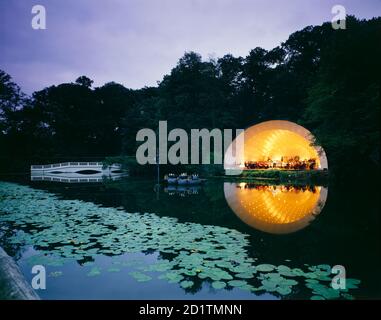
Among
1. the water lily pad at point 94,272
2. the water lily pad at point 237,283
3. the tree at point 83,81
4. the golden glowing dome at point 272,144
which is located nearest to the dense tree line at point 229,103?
the golden glowing dome at point 272,144

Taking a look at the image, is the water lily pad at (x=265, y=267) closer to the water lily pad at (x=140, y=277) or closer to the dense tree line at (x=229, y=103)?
the water lily pad at (x=140, y=277)

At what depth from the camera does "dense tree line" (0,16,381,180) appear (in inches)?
722

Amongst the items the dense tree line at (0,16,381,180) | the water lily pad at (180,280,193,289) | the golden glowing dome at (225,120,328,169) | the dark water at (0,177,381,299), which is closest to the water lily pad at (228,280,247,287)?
the dark water at (0,177,381,299)

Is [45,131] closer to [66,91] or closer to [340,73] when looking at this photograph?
[66,91]

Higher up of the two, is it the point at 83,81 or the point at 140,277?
the point at 83,81

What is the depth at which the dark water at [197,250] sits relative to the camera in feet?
14.7

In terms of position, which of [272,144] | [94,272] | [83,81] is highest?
[83,81]

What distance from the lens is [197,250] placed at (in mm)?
6023

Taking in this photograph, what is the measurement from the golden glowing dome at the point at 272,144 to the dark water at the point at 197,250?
20051 millimetres

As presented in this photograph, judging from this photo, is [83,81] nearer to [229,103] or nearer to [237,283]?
[229,103]

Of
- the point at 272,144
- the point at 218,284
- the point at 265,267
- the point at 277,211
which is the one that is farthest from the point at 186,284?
the point at 272,144

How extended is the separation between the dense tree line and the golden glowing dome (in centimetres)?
145

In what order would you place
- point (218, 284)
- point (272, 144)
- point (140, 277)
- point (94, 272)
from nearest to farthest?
point (218, 284), point (140, 277), point (94, 272), point (272, 144)

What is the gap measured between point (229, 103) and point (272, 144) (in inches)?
325
